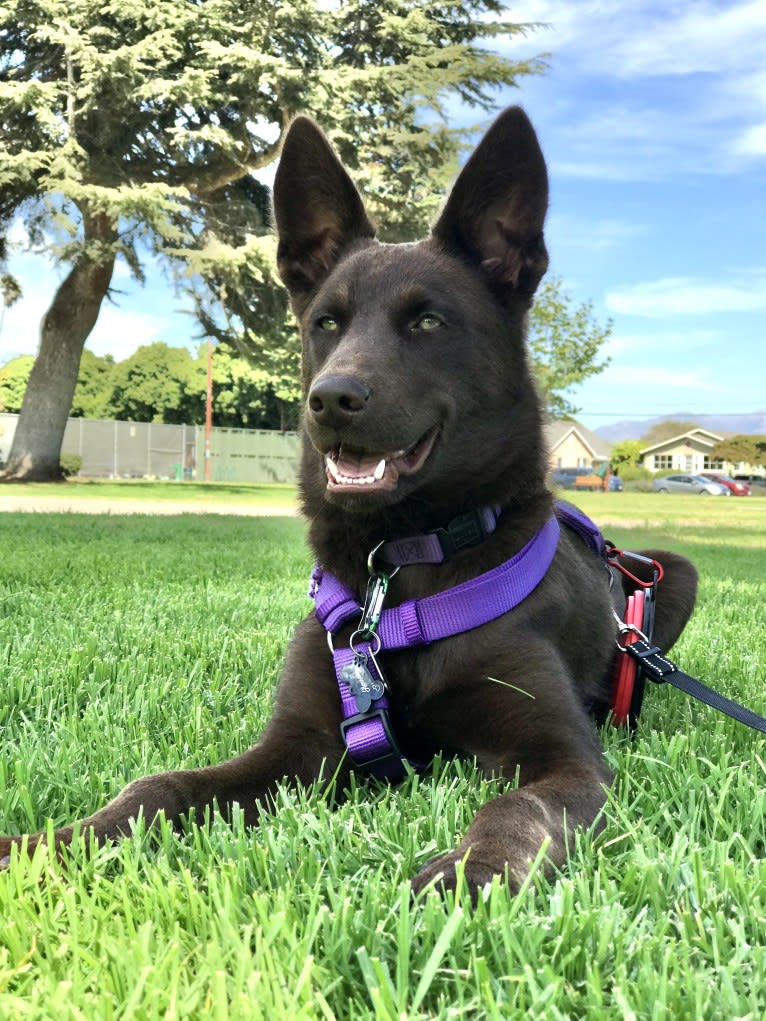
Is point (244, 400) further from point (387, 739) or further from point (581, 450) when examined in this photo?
point (387, 739)

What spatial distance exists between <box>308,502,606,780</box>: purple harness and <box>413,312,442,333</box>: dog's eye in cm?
54

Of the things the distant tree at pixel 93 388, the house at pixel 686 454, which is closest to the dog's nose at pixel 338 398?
the distant tree at pixel 93 388

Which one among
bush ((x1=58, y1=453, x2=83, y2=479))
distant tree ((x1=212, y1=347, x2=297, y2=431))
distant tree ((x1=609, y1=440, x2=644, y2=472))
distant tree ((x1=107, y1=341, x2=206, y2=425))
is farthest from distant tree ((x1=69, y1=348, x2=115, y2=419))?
distant tree ((x1=609, y1=440, x2=644, y2=472))

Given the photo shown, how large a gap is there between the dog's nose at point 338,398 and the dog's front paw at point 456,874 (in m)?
1.11

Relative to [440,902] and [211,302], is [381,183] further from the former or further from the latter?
[440,902]

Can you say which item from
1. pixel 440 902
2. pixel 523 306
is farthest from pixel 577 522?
pixel 440 902

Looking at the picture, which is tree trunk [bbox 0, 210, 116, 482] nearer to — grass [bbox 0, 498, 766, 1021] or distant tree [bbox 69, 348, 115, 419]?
grass [bbox 0, 498, 766, 1021]

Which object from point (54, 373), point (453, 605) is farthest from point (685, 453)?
point (453, 605)

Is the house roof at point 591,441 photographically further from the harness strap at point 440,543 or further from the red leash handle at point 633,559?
the harness strap at point 440,543

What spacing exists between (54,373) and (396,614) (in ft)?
80.3

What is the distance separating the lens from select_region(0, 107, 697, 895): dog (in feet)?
7.22

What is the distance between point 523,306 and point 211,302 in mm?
22421

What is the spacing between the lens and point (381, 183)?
947 inches

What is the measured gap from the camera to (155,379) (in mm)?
49500
